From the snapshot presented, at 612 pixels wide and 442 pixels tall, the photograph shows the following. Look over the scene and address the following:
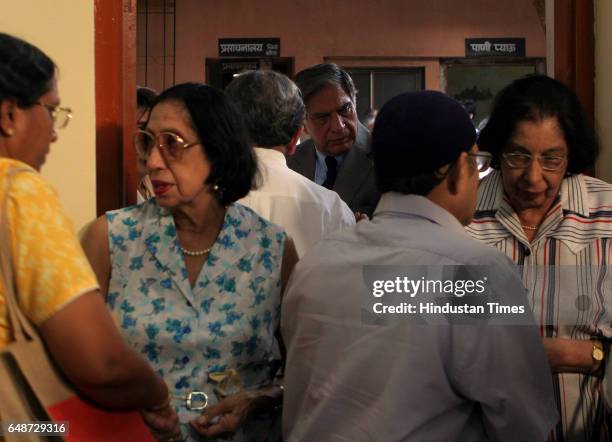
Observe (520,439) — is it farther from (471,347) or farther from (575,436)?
(575,436)

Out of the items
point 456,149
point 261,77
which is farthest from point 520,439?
point 261,77

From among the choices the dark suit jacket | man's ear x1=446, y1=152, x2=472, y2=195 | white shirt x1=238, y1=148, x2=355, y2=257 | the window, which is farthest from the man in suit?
the window

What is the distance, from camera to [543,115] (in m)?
2.38

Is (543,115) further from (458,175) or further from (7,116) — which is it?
(7,116)

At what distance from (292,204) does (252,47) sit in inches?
351

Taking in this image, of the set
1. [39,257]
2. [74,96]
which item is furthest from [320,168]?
[39,257]

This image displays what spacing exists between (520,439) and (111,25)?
172 centimetres

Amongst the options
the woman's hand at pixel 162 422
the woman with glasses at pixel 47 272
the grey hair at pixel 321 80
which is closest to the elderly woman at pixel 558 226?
the woman's hand at pixel 162 422

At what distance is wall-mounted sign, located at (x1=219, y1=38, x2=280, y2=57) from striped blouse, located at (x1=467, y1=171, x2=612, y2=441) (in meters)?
9.18

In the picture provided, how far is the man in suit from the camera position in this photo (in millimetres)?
3525

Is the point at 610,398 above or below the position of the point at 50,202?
below

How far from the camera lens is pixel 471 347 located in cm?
169

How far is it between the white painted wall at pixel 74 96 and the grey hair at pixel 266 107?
0.50m

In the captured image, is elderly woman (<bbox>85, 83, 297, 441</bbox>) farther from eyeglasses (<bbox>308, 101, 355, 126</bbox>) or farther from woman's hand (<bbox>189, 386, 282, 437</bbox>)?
eyeglasses (<bbox>308, 101, 355, 126</bbox>)
